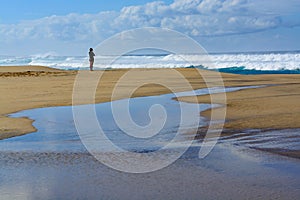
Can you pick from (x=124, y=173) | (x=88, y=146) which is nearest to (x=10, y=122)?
(x=88, y=146)

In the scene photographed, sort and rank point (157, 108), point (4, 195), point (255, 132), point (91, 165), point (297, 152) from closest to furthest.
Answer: point (4, 195), point (91, 165), point (297, 152), point (255, 132), point (157, 108)

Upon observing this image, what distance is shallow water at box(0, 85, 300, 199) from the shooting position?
4.79 metres

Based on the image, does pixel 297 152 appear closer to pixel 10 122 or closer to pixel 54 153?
pixel 54 153

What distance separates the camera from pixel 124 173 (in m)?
5.61

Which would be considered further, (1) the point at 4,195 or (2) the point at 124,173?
Result: (2) the point at 124,173

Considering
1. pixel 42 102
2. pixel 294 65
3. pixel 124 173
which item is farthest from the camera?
pixel 294 65

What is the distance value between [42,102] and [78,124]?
184 inches

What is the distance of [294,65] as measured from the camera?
42.5 m

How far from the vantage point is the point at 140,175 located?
18.1 feet

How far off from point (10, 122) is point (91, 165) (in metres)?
4.34

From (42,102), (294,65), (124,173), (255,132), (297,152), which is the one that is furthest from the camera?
(294,65)

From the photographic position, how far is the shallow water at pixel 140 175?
4789 mm

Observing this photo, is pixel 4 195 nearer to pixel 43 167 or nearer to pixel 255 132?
pixel 43 167

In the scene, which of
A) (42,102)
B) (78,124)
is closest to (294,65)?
(42,102)
